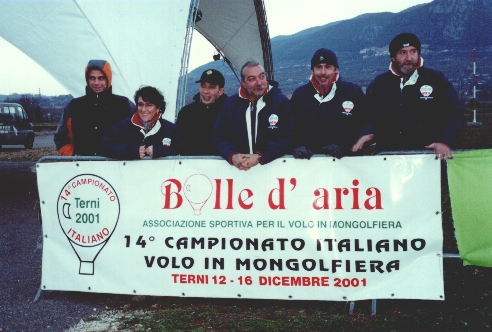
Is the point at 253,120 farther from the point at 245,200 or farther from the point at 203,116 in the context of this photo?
the point at 203,116

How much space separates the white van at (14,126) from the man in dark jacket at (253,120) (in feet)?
60.8

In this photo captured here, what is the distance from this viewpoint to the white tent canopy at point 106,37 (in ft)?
34.0

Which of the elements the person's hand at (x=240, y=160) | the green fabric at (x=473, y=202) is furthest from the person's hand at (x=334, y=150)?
the green fabric at (x=473, y=202)

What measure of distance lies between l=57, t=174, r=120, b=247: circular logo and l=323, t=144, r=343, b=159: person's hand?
5.94 feet

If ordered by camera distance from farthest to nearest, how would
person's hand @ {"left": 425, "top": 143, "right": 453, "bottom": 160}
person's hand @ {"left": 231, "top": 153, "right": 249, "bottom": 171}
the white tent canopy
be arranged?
the white tent canopy < person's hand @ {"left": 231, "top": 153, "right": 249, "bottom": 171} < person's hand @ {"left": 425, "top": 143, "right": 453, "bottom": 160}

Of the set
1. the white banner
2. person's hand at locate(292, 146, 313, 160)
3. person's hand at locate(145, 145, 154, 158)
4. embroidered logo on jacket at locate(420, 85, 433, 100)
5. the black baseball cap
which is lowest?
the white banner

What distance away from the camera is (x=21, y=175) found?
13047mm

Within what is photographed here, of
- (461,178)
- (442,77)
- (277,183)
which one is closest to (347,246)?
(277,183)

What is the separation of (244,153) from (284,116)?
1.54 feet

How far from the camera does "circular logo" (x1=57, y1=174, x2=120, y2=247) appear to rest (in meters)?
4.49

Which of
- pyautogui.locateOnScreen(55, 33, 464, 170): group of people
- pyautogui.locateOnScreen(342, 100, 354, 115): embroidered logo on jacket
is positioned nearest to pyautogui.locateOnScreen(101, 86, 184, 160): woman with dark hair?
pyautogui.locateOnScreen(55, 33, 464, 170): group of people

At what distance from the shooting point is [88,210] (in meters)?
4.53

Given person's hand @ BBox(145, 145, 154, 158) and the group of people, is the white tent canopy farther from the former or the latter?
person's hand @ BBox(145, 145, 154, 158)

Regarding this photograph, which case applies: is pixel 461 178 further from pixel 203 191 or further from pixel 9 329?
pixel 9 329
